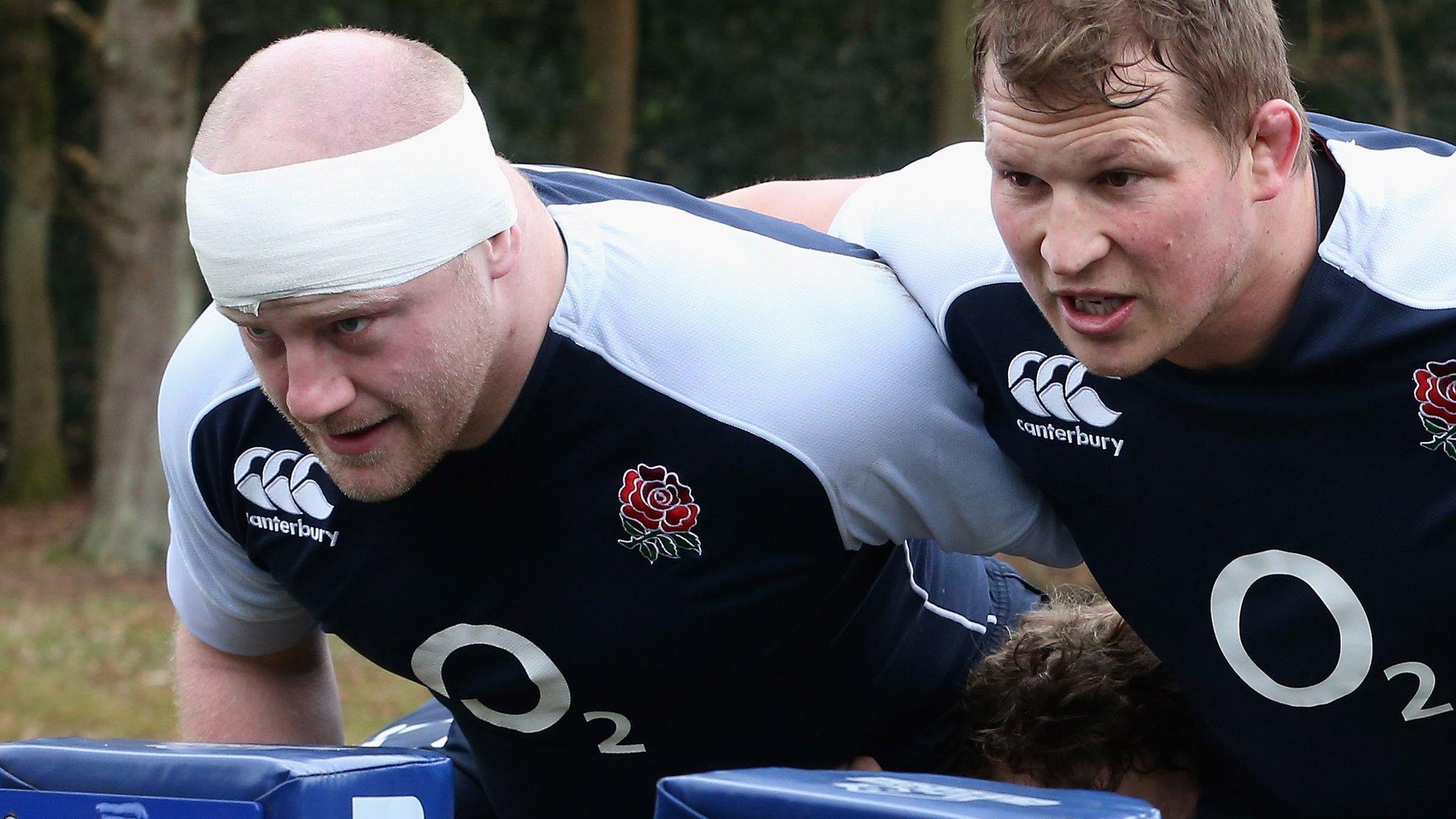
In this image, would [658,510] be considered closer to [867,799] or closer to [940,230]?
[940,230]

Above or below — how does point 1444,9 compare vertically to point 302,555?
above

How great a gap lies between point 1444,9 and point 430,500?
11.4 m

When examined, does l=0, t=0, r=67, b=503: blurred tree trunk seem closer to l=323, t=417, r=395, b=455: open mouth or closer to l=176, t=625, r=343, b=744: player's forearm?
l=176, t=625, r=343, b=744: player's forearm

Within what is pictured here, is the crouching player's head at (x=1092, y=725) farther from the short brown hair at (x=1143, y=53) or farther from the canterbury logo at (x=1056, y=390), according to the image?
the short brown hair at (x=1143, y=53)

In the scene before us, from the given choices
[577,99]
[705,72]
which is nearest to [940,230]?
[577,99]

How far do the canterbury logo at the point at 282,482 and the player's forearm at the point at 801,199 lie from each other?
0.99 meters

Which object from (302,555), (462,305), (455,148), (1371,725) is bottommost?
(1371,725)

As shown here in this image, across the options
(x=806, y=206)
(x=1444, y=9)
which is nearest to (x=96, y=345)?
(x=1444, y=9)

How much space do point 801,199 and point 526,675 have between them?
111 centimetres

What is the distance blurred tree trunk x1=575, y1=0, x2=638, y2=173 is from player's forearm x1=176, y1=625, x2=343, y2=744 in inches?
288

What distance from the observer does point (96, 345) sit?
14.3 meters

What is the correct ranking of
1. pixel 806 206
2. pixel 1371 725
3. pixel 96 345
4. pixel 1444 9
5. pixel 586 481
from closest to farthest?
pixel 1371 725 → pixel 586 481 → pixel 806 206 → pixel 1444 9 → pixel 96 345

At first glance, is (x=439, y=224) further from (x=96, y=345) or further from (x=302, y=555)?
(x=96, y=345)

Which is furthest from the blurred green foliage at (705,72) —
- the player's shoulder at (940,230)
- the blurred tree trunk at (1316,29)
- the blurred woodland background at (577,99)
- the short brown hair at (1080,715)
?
the short brown hair at (1080,715)
